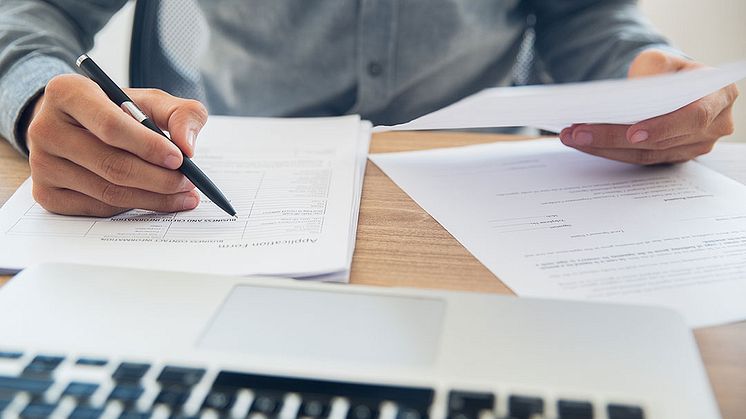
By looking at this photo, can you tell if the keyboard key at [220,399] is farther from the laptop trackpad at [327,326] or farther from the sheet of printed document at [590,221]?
the sheet of printed document at [590,221]

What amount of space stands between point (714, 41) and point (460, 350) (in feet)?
5.73

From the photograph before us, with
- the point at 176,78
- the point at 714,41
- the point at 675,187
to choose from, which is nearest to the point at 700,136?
the point at 675,187

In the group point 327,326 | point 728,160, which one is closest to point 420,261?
point 327,326

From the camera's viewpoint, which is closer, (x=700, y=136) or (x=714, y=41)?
(x=700, y=136)

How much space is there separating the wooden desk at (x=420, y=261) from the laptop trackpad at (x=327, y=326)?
0.22 ft

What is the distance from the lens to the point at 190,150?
1.84ft

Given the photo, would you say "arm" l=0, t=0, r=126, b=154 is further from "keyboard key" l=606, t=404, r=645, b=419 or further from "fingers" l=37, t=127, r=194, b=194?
"keyboard key" l=606, t=404, r=645, b=419

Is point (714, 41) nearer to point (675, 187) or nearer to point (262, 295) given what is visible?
point (675, 187)

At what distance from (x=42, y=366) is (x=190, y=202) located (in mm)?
240

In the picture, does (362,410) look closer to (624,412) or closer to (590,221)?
(624,412)

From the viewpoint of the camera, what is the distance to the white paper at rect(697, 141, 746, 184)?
0.66 meters

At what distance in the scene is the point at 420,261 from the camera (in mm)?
493

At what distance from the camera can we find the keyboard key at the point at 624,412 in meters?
0.30

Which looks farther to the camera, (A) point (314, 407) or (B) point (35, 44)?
(B) point (35, 44)
